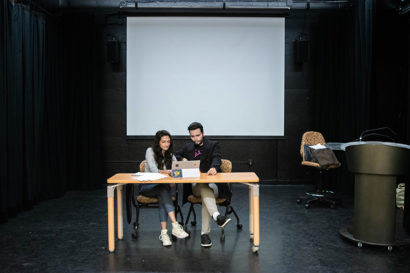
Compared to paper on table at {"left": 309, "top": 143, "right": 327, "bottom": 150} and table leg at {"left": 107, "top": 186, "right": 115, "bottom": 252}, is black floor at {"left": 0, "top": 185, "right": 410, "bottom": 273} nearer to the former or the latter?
table leg at {"left": 107, "top": 186, "right": 115, "bottom": 252}

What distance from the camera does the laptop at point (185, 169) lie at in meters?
3.86

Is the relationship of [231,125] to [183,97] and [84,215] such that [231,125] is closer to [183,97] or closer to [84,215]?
[183,97]

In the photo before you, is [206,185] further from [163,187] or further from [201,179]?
[163,187]

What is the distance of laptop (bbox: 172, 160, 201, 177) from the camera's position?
3.86 meters

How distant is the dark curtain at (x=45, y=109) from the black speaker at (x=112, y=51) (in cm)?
28

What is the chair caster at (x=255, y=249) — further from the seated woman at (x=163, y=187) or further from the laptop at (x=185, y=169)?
the laptop at (x=185, y=169)

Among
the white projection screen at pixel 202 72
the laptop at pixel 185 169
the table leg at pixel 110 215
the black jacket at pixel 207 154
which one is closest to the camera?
the table leg at pixel 110 215

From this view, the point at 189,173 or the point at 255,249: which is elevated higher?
the point at 189,173

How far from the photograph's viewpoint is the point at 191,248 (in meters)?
3.98

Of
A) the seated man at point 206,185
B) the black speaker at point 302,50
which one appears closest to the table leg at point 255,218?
the seated man at point 206,185

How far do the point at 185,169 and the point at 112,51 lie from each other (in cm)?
420

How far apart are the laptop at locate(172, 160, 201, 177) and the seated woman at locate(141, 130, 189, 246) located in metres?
0.34

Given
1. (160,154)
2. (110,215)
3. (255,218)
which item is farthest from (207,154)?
(110,215)

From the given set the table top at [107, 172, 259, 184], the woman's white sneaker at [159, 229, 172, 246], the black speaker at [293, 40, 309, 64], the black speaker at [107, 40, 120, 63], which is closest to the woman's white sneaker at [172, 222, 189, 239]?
the woman's white sneaker at [159, 229, 172, 246]
